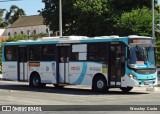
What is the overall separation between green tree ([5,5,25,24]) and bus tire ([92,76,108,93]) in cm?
12822

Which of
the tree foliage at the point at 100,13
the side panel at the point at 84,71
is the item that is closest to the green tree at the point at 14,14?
the tree foliage at the point at 100,13

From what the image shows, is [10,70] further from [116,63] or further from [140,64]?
[140,64]

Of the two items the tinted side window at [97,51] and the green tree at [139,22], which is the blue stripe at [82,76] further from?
the green tree at [139,22]

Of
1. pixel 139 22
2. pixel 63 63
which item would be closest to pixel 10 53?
pixel 63 63

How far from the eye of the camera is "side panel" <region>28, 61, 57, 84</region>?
26.9 meters

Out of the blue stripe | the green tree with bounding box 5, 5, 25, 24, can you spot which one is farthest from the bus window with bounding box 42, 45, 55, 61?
the green tree with bounding box 5, 5, 25, 24

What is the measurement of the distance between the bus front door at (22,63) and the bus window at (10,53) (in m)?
0.52

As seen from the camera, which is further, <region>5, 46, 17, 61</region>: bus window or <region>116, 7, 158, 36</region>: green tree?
<region>116, 7, 158, 36</region>: green tree

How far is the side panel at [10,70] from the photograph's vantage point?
29.4 meters

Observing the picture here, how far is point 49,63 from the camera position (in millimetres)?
27047

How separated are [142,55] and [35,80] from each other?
781 centimetres

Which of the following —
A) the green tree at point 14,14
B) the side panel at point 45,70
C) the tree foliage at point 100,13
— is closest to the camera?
the side panel at point 45,70

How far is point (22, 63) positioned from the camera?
28938 millimetres

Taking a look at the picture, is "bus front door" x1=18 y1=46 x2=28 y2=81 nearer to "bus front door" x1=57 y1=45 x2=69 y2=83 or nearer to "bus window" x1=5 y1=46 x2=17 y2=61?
"bus window" x1=5 y1=46 x2=17 y2=61
